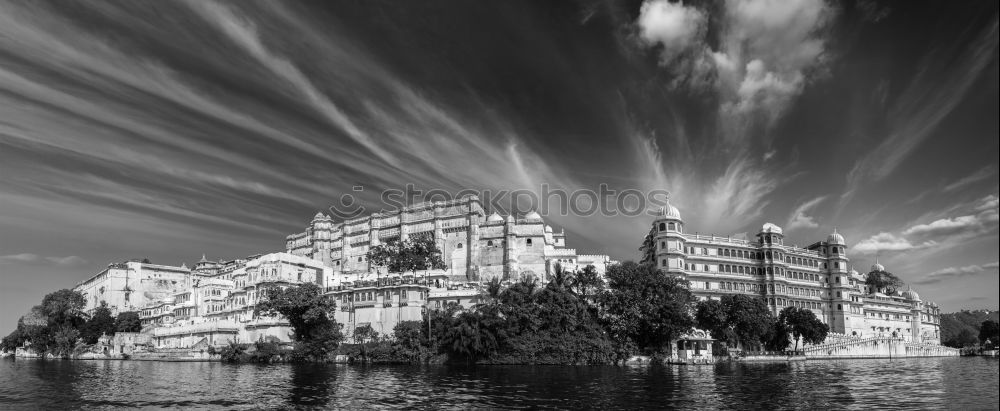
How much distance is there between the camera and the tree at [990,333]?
344 ft

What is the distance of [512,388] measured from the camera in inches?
1801

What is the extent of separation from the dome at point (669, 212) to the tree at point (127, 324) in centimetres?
8802

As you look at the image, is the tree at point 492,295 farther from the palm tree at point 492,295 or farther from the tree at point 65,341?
the tree at point 65,341

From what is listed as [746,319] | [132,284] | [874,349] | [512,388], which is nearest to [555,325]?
[746,319]

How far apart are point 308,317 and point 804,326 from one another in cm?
6156

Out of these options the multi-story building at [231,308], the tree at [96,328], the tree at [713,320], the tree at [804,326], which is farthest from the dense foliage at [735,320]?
the tree at [96,328]

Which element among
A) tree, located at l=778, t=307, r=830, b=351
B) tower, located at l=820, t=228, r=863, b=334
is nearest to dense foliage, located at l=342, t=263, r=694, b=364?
tree, located at l=778, t=307, r=830, b=351

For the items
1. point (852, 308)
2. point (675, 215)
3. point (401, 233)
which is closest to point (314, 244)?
point (401, 233)

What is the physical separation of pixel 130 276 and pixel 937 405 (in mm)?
140821

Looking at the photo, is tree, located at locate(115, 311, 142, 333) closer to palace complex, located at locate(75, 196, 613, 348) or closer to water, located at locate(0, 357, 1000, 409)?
palace complex, located at locate(75, 196, 613, 348)

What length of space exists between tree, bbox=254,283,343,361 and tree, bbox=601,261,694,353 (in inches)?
1296

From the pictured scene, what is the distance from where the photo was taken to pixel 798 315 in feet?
278

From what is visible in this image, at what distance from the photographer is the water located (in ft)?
126

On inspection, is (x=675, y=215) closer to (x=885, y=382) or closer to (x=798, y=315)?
(x=798, y=315)
